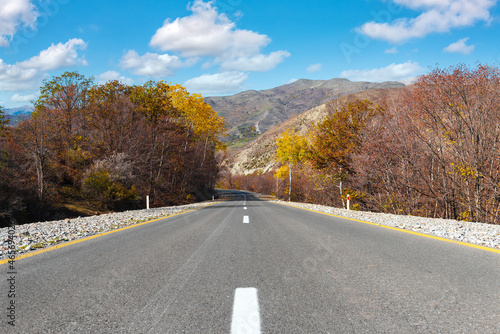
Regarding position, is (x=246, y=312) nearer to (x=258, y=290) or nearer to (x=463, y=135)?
(x=258, y=290)

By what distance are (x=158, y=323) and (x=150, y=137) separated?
A: 2775 cm

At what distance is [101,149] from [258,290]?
1032 inches

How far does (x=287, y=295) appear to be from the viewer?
2959 millimetres

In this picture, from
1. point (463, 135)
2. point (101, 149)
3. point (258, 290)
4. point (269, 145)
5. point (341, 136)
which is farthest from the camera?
point (269, 145)

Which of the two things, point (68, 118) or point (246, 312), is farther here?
point (68, 118)

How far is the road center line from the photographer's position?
2.23 m

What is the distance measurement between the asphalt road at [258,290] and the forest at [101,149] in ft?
47.7

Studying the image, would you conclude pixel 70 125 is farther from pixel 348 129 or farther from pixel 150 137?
pixel 348 129

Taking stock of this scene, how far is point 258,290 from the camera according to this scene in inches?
122

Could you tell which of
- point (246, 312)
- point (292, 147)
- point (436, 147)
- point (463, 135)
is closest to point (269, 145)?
point (292, 147)

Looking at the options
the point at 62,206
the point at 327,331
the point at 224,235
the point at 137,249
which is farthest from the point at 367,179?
the point at 62,206

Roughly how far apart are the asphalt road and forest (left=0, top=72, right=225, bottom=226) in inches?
572

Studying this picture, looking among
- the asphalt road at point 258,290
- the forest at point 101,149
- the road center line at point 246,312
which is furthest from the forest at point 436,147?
the forest at point 101,149

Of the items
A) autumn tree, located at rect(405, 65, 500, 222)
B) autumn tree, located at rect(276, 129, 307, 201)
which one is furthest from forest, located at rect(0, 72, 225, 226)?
autumn tree, located at rect(405, 65, 500, 222)
